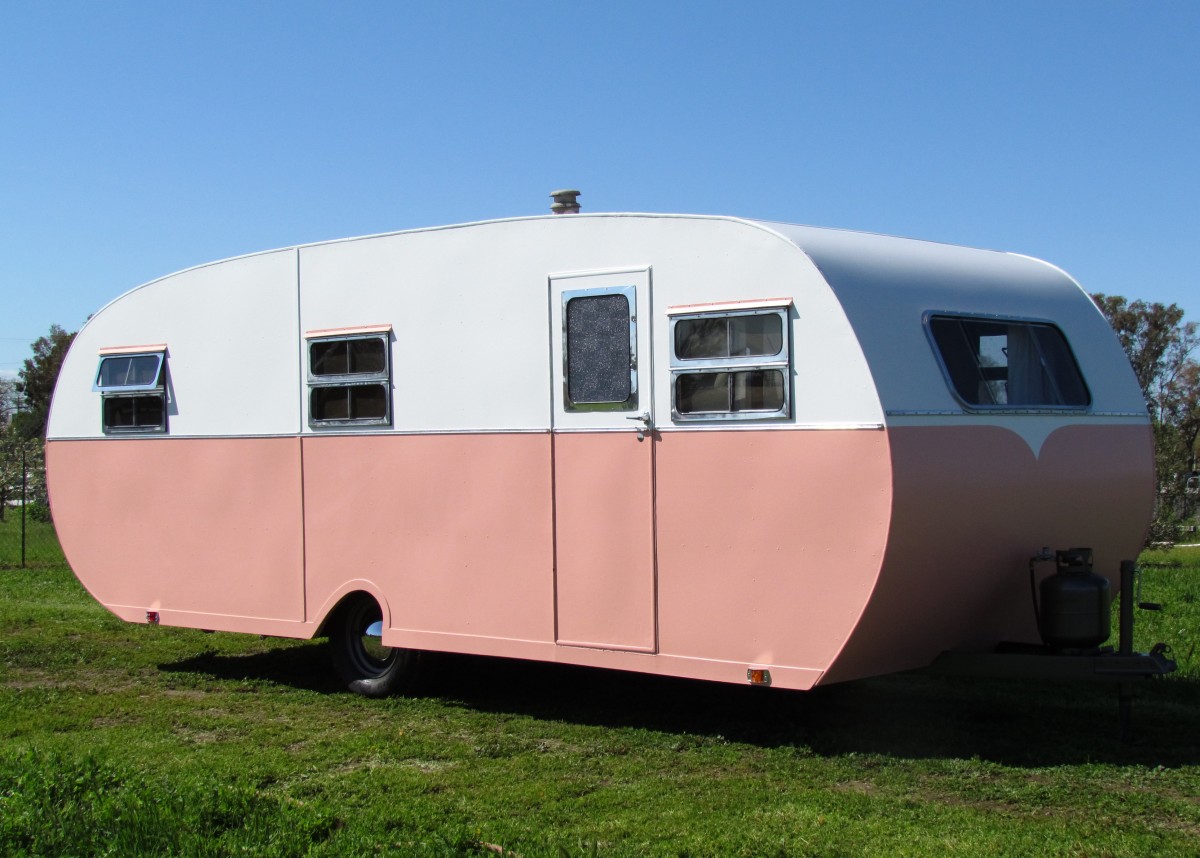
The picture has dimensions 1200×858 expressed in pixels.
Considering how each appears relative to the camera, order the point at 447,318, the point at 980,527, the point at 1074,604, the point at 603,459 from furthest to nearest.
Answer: the point at 447,318 < the point at 603,459 < the point at 1074,604 < the point at 980,527

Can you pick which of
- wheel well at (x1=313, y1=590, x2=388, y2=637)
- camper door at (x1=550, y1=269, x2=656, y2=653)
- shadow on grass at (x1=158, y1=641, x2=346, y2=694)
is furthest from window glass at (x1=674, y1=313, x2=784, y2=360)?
shadow on grass at (x1=158, y1=641, x2=346, y2=694)

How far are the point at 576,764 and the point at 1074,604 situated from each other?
2.84 metres

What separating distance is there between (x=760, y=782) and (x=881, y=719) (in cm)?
169

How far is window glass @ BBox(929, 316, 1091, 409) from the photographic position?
752cm

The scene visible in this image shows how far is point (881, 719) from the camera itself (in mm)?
8281

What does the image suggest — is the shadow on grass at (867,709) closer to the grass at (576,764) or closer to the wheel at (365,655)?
the grass at (576,764)

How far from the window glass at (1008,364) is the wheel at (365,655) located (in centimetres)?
414

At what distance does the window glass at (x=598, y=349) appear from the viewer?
7.95 metres

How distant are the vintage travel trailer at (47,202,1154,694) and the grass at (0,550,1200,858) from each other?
0.53 m

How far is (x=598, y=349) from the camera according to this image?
8.05 metres

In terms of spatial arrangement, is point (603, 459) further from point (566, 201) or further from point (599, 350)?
point (566, 201)

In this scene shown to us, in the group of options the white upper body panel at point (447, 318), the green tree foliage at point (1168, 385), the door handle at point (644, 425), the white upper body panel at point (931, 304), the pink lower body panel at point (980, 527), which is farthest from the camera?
the green tree foliage at point (1168, 385)

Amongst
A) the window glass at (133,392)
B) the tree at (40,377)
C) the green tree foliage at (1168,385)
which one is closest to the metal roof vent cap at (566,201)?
the window glass at (133,392)

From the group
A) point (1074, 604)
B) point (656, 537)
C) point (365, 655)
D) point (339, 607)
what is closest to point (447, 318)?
point (656, 537)
